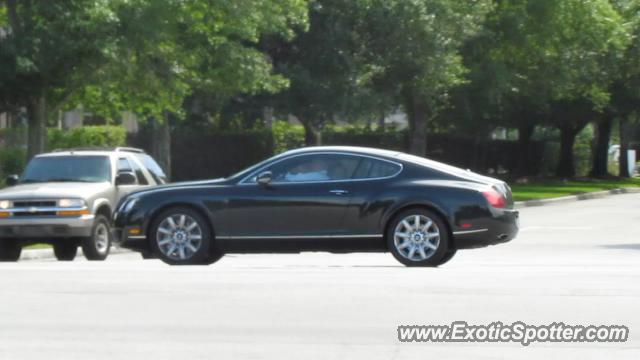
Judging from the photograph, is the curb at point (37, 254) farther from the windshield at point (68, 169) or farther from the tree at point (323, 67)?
the tree at point (323, 67)

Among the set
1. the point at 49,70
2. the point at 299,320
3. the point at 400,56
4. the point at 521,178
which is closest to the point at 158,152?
the point at 400,56

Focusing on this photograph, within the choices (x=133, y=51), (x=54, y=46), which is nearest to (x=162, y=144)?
(x=133, y=51)

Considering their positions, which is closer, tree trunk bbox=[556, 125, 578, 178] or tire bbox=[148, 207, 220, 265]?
tire bbox=[148, 207, 220, 265]

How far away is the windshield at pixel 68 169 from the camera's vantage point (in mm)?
21745

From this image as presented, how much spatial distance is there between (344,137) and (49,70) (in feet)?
90.2

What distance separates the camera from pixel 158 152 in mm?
41875

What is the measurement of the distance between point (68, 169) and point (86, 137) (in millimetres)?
22036

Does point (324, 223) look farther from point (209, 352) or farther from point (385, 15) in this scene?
point (385, 15)

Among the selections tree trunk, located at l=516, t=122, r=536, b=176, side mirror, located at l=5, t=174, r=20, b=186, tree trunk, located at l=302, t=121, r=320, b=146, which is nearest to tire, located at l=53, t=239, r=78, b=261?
side mirror, located at l=5, t=174, r=20, b=186

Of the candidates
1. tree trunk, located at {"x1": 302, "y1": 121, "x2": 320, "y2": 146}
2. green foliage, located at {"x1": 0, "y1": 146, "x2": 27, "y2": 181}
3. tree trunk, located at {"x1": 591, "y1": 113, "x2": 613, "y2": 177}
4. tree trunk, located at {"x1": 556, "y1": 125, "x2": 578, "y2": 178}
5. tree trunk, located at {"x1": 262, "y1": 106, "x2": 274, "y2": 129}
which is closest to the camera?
green foliage, located at {"x1": 0, "y1": 146, "x2": 27, "y2": 181}

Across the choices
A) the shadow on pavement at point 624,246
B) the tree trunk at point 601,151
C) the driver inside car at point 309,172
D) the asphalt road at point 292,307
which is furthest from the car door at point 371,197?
the tree trunk at point 601,151

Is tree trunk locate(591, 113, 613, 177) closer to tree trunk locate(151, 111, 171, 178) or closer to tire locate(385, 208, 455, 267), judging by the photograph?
tree trunk locate(151, 111, 171, 178)

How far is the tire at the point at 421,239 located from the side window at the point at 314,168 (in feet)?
3.49

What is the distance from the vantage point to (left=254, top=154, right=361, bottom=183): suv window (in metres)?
17.0
